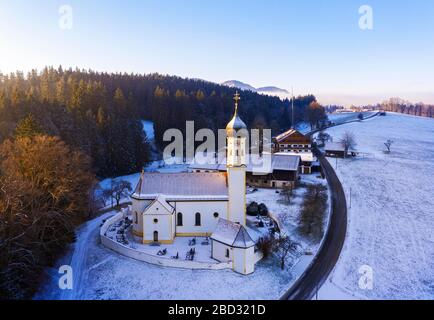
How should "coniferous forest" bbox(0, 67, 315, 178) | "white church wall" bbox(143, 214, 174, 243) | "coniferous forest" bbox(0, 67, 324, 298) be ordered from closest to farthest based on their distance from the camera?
1. "coniferous forest" bbox(0, 67, 324, 298)
2. "white church wall" bbox(143, 214, 174, 243)
3. "coniferous forest" bbox(0, 67, 315, 178)

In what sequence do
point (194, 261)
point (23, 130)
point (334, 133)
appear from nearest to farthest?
1. point (194, 261)
2. point (23, 130)
3. point (334, 133)

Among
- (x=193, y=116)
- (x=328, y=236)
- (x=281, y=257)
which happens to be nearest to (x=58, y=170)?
(x=281, y=257)

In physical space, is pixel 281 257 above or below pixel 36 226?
below

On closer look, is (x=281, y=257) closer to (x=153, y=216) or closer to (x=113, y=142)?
(x=153, y=216)

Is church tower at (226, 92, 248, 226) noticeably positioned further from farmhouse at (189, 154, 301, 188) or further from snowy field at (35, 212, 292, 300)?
farmhouse at (189, 154, 301, 188)

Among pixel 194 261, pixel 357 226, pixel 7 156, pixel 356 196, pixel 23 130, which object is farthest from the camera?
pixel 356 196

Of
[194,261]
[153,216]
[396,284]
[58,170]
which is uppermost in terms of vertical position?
[58,170]

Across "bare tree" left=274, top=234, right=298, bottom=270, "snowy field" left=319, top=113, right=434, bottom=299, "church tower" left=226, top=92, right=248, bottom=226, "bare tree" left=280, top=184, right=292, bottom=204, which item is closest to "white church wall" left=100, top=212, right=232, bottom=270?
"bare tree" left=274, top=234, right=298, bottom=270
